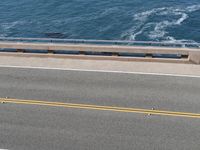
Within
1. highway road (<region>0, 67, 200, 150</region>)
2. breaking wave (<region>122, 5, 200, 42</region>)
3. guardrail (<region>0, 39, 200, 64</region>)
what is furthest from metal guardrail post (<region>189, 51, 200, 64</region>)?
breaking wave (<region>122, 5, 200, 42</region>)

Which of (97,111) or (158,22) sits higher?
(158,22)

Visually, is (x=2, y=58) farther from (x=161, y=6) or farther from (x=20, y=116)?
(x=161, y=6)

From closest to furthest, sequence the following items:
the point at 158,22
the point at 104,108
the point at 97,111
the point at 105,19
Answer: the point at 97,111 < the point at 104,108 < the point at 158,22 < the point at 105,19

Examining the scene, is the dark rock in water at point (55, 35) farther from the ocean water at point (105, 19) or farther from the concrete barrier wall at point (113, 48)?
the concrete barrier wall at point (113, 48)

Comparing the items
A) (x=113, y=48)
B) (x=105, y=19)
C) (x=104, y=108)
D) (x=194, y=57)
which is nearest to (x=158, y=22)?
(x=105, y=19)

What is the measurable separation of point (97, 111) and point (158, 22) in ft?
85.0

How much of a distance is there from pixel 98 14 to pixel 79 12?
9.60 feet

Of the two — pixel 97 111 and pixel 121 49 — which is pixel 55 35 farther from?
pixel 97 111

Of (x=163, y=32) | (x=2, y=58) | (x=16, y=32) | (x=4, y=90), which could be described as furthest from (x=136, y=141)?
(x=16, y=32)

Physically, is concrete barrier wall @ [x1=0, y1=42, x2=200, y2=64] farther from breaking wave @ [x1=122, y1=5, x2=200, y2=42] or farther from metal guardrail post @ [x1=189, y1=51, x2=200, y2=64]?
breaking wave @ [x1=122, y1=5, x2=200, y2=42]

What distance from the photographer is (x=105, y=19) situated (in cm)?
4825

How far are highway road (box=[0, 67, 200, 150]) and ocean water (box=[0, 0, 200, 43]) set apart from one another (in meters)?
18.5

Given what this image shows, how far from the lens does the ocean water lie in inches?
1709

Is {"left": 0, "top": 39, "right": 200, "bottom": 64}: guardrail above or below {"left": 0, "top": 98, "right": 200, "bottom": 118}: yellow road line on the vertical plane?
above
